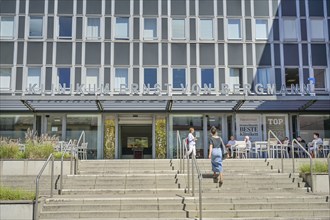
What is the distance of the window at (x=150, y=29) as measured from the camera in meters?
27.6

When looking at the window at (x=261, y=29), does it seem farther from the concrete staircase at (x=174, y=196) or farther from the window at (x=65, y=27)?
the concrete staircase at (x=174, y=196)

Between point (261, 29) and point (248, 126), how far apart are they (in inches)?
232

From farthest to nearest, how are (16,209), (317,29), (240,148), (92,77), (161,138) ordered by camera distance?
(317,29) < (92,77) < (161,138) < (240,148) < (16,209)

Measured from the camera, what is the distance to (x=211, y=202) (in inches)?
478

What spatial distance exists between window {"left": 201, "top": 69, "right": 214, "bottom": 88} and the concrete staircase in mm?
10246

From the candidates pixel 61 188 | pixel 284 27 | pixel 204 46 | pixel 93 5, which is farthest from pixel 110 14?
pixel 61 188

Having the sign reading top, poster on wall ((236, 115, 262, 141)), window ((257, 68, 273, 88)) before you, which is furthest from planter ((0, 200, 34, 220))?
window ((257, 68, 273, 88))

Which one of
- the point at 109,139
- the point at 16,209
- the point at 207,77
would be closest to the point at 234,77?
the point at 207,77

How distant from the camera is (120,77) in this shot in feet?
88.6

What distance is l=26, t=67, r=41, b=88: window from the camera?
26.7m

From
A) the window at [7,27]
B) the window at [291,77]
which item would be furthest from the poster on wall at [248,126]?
the window at [7,27]

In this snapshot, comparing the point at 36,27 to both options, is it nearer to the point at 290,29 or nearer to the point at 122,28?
the point at 122,28

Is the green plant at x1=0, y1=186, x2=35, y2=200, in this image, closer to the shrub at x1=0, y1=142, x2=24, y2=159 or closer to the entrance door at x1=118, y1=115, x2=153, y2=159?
the shrub at x1=0, y1=142, x2=24, y2=159

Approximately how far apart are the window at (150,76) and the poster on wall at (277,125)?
6.76 meters
